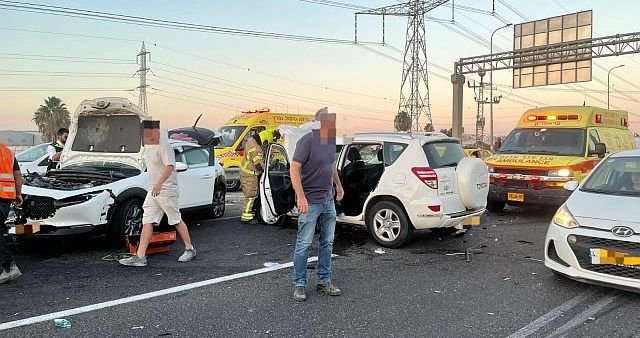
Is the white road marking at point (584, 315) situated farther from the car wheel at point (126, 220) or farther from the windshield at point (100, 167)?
the windshield at point (100, 167)

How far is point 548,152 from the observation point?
1069cm

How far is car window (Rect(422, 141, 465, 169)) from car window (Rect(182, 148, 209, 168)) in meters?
4.00

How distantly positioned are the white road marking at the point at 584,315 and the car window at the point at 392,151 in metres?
3.13

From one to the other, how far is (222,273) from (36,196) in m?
2.66

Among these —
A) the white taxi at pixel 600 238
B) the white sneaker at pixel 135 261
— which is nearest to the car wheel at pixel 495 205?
the white taxi at pixel 600 238

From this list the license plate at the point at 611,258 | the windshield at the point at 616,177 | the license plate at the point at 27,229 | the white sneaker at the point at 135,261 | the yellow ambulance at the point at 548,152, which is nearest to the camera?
the license plate at the point at 611,258

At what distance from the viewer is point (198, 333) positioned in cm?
419

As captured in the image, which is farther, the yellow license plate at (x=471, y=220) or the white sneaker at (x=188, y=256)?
the yellow license plate at (x=471, y=220)

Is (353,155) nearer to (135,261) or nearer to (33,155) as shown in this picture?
(135,261)

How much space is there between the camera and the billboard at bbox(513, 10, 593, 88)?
95.6 feet

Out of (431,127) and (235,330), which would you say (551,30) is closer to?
(431,127)

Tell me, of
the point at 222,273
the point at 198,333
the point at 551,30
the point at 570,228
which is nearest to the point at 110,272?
the point at 222,273

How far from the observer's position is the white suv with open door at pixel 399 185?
7051 millimetres

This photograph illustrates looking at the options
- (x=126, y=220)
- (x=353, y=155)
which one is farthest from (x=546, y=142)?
(x=126, y=220)
